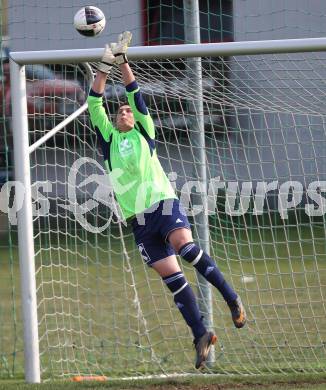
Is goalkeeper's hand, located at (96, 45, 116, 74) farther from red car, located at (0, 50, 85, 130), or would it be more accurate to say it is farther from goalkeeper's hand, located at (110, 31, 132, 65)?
red car, located at (0, 50, 85, 130)

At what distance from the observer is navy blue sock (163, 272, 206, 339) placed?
21.1 feet

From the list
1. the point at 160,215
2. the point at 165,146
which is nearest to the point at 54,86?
the point at 165,146

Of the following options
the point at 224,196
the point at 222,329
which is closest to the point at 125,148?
the point at 224,196

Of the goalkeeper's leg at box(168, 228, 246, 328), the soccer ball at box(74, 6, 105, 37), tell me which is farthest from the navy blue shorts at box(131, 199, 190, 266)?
the soccer ball at box(74, 6, 105, 37)

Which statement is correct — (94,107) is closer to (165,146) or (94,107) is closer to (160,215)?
(160,215)

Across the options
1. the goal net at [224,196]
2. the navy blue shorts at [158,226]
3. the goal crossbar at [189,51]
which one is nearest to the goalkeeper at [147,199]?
the navy blue shorts at [158,226]

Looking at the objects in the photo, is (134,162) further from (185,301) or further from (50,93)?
(50,93)

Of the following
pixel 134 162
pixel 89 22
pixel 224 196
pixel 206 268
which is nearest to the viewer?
pixel 206 268

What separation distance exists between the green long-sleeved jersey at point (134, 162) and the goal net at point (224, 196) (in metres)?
0.96

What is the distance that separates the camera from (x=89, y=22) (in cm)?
652

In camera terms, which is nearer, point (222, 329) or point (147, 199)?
point (147, 199)

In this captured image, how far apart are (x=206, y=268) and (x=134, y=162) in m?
0.88

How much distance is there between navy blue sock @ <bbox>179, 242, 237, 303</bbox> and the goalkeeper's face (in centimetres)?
96

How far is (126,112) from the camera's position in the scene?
268 inches
